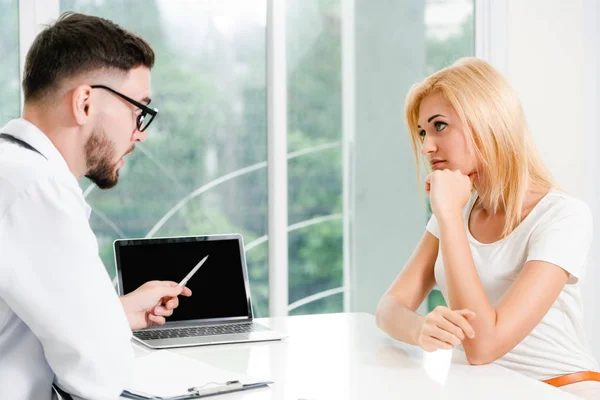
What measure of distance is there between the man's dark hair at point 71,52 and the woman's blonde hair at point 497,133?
2.76 feet

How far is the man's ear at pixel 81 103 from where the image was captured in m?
1.31

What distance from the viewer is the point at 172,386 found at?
132 cm

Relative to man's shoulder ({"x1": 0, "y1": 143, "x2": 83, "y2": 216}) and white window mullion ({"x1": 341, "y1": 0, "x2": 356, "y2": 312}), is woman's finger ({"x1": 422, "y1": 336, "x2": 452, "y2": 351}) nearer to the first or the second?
man's shoulder ({"x1": 0, "y1": 143, "x2": 83, "y2": 216})

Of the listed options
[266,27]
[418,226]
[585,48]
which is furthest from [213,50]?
[585,48]

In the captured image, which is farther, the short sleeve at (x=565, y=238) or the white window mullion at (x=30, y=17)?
the white window mullion at (x=30, y=17)

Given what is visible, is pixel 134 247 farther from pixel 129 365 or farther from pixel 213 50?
pixel 213 50

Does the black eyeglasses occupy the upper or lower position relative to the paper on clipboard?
upper

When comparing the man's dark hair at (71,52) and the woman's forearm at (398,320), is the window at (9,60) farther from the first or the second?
the woman's forearm at (398,320)

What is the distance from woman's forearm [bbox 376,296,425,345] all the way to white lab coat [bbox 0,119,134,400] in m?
0.68

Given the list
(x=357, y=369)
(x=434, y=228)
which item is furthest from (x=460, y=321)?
(x=434, y=228)

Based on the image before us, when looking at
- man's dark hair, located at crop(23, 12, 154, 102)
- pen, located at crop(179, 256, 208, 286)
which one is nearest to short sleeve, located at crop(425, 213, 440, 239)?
pen, located at crop(179, 256, 208, 286)

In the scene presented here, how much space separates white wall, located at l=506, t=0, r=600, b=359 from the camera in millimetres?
3297

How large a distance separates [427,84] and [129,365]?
1.10 m

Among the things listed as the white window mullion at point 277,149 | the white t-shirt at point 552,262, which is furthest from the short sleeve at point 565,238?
the white window mullion at point 277,149
